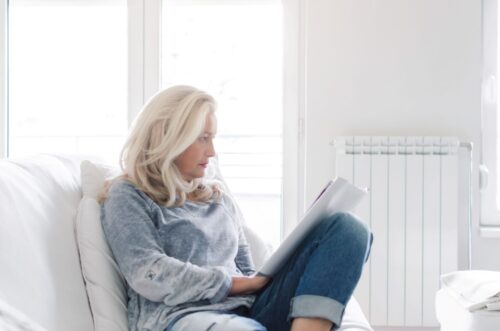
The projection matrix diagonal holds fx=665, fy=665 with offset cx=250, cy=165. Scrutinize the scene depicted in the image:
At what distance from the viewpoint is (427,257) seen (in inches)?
111

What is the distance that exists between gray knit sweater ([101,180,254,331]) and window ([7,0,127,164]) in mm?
1628

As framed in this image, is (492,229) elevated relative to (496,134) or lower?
lower

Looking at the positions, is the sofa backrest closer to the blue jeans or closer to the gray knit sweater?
the gray knit sweater

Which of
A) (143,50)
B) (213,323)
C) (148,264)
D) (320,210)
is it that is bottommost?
(213,323)

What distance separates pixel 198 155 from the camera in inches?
67.4

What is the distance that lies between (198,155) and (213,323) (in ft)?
1.58

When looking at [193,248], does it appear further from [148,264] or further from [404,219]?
[404,219]

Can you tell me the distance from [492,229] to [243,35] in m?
1.43

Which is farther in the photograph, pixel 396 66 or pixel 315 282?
pixel 396 66

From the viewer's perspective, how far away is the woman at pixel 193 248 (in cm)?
146

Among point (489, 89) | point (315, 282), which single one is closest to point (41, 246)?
point (315, 282)

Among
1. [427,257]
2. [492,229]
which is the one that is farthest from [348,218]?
[492,229]

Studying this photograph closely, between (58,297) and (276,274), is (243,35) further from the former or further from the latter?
(58,297)

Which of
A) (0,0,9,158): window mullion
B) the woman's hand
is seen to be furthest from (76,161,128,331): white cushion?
(0,0,9,158): window mullion
